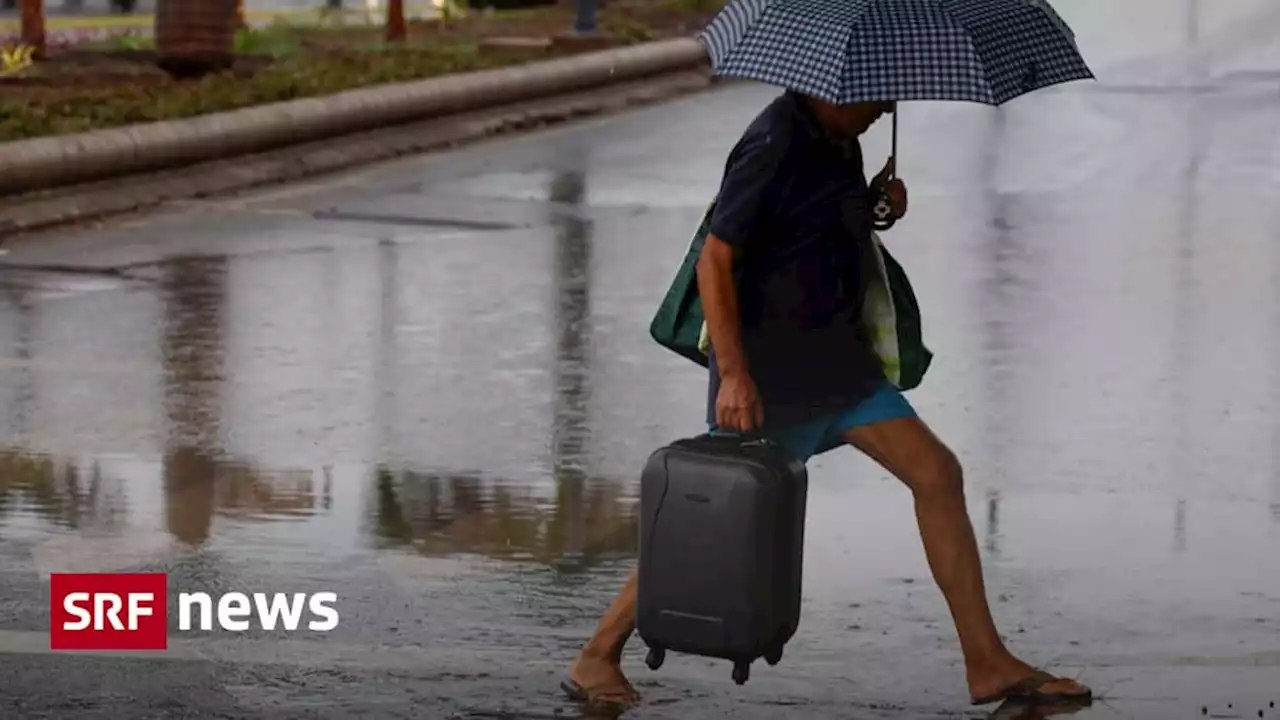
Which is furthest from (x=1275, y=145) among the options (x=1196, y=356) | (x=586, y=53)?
(x=1196, y=356)

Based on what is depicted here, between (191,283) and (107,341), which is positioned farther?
(191,283)

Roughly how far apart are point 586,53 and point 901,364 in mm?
18515

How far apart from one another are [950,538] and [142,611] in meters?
2.23

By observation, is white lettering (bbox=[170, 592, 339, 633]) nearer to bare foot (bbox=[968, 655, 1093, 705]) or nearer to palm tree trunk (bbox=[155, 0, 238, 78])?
bare foot (bbox=[968, 655, 1093, 705])

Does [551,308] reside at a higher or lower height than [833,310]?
lower

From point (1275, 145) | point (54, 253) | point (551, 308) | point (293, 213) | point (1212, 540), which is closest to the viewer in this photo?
point (1212, 540)

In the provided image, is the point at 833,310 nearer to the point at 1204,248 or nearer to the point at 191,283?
the point at 191,283

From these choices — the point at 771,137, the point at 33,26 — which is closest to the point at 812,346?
the point at 771,137

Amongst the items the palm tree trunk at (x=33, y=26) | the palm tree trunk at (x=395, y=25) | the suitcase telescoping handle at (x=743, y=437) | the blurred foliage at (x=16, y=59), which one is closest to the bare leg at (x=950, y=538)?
the suitcase telescoping handle at (x=743, y=437)

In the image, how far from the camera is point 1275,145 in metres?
19.7

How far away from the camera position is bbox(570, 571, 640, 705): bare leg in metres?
6.43

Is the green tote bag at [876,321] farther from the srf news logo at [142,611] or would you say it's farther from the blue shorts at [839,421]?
the srf news logo at [142,611]

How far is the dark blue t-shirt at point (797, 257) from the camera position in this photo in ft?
19.9

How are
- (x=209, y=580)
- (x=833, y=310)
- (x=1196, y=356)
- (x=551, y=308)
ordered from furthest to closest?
(x=551, y=308), (x=1196, y=356), (x=209, y=580), (x=833, y=310)
